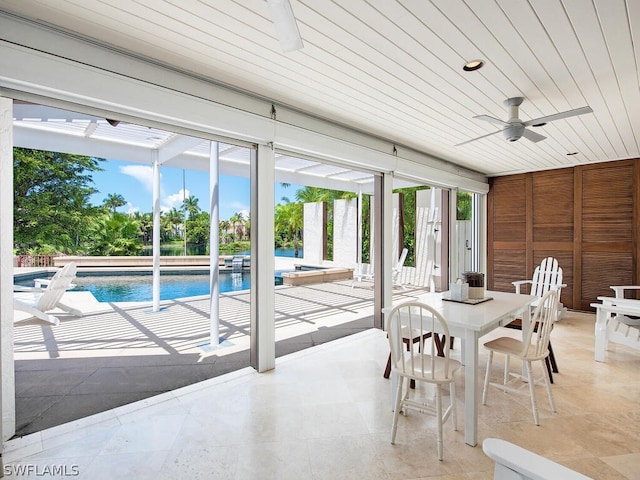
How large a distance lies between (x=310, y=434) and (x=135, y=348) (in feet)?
8.77

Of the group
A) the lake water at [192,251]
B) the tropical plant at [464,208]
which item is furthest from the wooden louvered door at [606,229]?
the lake water at [192,251]

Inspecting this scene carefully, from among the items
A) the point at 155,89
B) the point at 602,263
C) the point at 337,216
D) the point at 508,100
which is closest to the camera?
the point at 155,89

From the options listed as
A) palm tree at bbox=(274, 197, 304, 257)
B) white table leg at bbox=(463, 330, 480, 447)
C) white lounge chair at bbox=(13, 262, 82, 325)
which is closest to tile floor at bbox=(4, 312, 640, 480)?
white table leg at bbox=(463, 330, 480, 447)

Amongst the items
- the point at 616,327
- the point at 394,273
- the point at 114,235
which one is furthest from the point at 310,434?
the point at 114,235

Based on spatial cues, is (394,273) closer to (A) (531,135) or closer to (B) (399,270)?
(B) (399,270)

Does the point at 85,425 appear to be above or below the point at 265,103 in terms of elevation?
below

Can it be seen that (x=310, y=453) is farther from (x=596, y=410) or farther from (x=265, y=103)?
(x=265, y=103)

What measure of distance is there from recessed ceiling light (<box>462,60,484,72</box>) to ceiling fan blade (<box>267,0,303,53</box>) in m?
1.58

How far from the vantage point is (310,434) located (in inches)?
88.6

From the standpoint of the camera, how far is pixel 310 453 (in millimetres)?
2055

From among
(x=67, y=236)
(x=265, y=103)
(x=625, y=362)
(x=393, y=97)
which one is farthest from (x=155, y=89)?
(x=67, y=236)

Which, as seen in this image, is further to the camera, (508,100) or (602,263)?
(602,263)

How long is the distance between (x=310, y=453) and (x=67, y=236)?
13027mm

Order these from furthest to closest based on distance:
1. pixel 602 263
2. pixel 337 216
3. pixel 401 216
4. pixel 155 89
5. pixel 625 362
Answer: pixel 337 216 < pixel 401 216 < pixel 602 263 < pixel 625 362 < pixel 155 89
